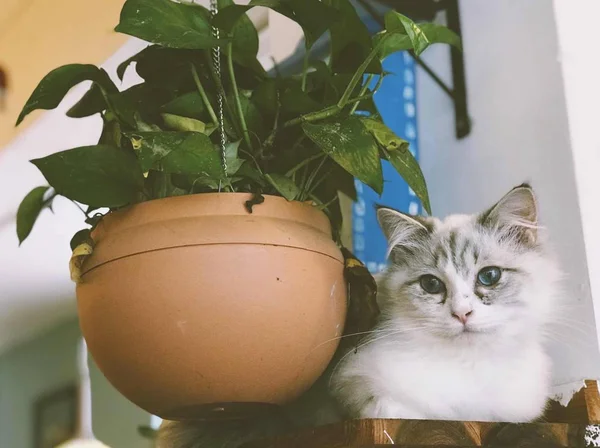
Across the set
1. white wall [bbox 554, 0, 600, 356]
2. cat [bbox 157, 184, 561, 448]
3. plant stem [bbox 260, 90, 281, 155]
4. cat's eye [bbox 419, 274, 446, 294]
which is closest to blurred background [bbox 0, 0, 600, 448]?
white wall [bbox 554, 0, 600, 356]

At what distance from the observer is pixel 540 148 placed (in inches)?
41.4

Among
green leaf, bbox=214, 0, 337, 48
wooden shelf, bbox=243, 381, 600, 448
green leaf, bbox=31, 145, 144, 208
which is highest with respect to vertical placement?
green leaf, bbox=214, 0, 337, 48

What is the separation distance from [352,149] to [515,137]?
1.63 ft

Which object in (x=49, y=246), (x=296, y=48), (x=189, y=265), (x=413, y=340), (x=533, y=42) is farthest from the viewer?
(x=49, y=246)

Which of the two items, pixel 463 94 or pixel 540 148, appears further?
pixel 463 94

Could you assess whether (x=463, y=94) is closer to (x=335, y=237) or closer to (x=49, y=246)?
(x=335, y=237)

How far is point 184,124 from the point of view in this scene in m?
0.81

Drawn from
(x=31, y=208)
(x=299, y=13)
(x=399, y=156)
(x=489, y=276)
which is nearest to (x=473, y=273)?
(x=489, y=276)

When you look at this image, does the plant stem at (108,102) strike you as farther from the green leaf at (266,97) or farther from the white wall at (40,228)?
the white wall at (40,228)

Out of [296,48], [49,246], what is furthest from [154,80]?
[49,246]

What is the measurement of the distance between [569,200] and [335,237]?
0.38 metres

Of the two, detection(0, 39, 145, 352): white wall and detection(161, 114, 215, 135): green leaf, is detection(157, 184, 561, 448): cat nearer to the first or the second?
detection(161, 114, 215, 135): green leaf

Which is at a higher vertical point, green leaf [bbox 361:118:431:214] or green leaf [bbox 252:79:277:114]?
green leaf [bbox 252:79:277:114]

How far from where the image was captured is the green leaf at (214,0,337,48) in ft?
2.45
